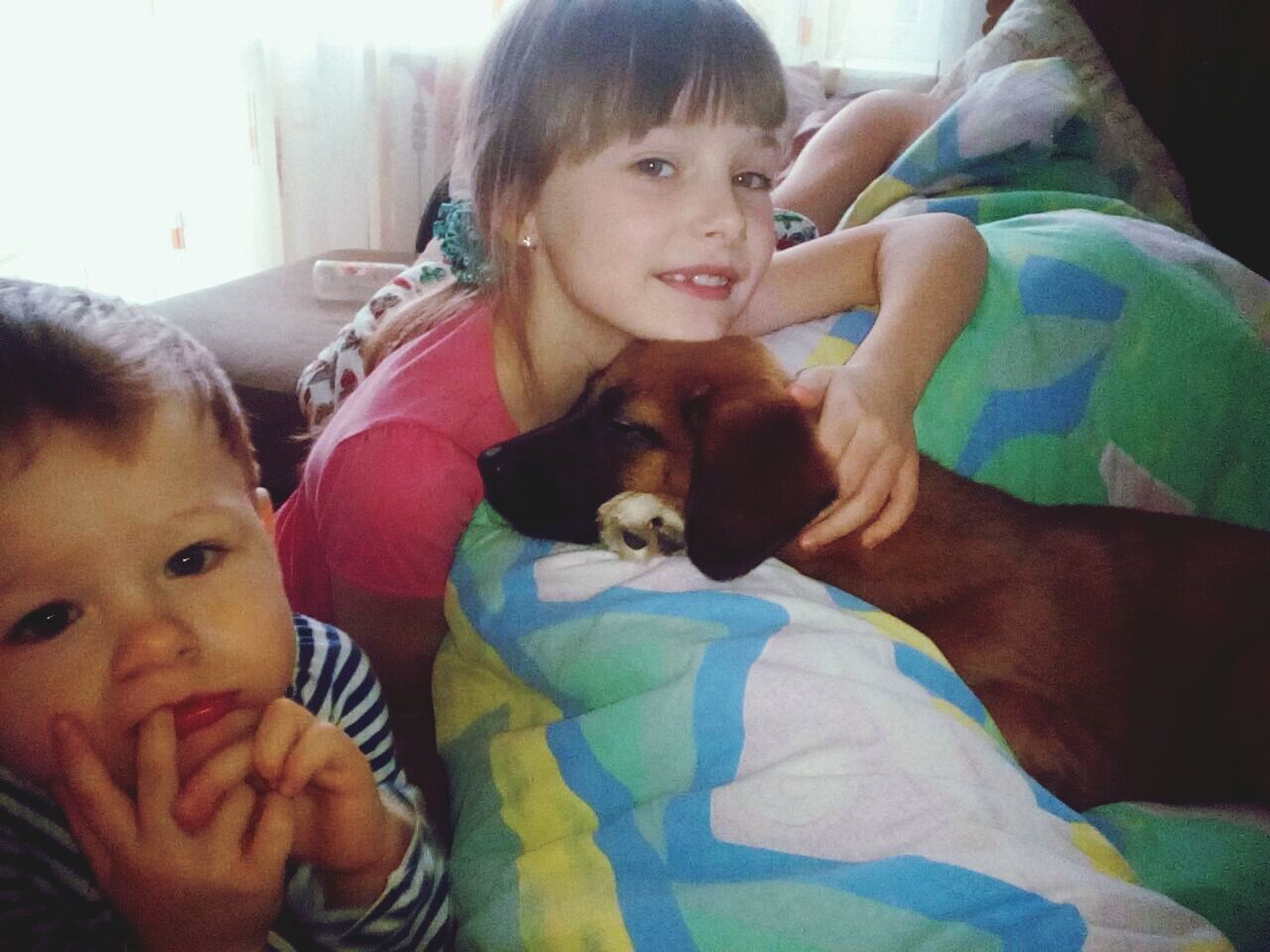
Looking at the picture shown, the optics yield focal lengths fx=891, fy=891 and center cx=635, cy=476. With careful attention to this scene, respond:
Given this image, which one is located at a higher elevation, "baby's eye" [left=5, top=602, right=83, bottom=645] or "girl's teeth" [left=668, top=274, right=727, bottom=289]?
"girl's teeth" [left=668, top=274, right=727, bottom=289]

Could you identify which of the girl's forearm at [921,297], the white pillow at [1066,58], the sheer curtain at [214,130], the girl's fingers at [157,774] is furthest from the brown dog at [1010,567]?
the sheer curtain at [214,130]

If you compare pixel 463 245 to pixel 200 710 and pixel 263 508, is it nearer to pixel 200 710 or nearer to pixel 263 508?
pixel 263 508

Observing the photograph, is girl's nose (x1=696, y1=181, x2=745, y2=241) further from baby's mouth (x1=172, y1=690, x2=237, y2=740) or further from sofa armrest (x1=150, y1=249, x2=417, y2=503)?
sofa armrest (x1=150, y1=249, x2=417, y2=503)

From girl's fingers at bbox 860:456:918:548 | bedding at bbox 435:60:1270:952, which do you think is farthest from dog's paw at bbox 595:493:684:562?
girl's fingers at bbox 860:456:918:548

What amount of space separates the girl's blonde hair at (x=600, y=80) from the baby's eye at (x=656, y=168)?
0.11ft

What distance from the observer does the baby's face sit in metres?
0.57

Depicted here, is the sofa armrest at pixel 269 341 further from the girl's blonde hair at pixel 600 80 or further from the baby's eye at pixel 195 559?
the baby's eye at pixel 195 559

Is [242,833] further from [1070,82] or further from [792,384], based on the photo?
[1070,82]

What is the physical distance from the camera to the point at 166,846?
0.54 meters

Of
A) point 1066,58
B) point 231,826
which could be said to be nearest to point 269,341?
point 231,826

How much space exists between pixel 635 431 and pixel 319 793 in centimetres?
57

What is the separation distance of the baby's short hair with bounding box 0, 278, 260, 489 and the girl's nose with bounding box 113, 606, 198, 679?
0.40 feet

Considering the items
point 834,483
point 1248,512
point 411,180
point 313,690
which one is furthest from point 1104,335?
point 411,180

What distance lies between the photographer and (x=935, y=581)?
988 mm
